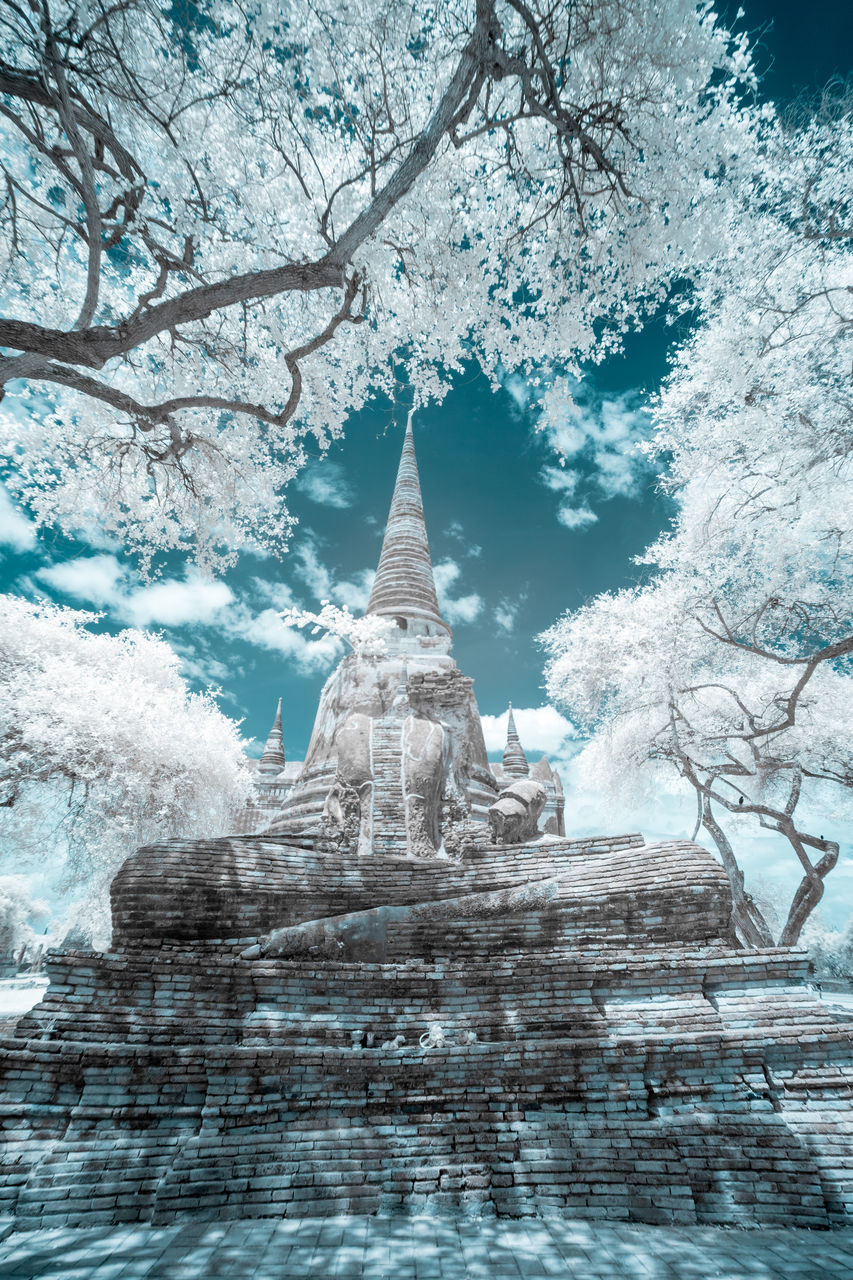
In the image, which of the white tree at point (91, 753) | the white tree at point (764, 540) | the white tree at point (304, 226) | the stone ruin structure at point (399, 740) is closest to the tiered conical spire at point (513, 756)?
the stone ruin structure at point (399, 740)

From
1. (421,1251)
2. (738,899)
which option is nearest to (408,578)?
(738,899)

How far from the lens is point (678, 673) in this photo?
613 inches

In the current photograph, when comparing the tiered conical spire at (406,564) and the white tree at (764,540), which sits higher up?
the tiered conical spire at (406,564)

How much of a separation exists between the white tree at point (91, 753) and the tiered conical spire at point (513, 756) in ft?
37.7

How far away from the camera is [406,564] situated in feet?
69.4

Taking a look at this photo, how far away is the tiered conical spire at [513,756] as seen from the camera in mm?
24984

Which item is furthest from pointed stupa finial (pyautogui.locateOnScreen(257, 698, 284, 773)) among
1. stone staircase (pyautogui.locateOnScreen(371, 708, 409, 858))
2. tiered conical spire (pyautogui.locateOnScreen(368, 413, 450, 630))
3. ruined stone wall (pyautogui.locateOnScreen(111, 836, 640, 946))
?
ruined stone wall (pyautogui.locateOnScreen(111, 836, 640, 946))

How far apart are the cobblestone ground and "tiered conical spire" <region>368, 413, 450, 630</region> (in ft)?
54.2

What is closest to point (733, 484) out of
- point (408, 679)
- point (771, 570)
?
point (771, 570)

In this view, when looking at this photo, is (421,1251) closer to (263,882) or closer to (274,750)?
(263,882)

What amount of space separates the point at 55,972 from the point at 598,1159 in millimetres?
4266

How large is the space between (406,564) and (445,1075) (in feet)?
57.7

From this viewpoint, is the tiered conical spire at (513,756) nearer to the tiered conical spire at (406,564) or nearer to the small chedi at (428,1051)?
the tiered conical spire at (406,564)

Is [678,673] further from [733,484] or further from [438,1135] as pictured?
[438,1135]
